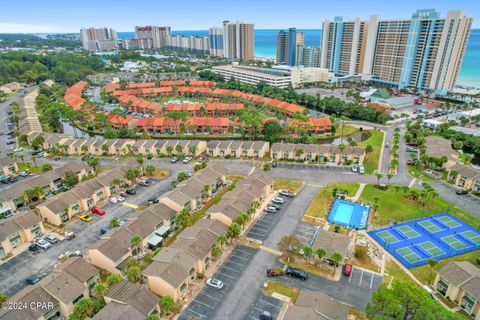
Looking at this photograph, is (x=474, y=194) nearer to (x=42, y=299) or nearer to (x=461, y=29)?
(x=42, y=299)

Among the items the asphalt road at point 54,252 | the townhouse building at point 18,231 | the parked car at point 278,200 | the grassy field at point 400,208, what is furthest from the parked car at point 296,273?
the townhouse building at point 18,231

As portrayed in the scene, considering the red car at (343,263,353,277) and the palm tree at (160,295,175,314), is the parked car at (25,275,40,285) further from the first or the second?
the red car at (343,263,353,277)

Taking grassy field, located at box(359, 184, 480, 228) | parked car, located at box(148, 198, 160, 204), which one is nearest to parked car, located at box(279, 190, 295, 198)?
grassy field, located at box(359, 184, 480, 228)

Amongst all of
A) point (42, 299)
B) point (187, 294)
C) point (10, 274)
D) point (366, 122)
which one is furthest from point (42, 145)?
point (366, 122)

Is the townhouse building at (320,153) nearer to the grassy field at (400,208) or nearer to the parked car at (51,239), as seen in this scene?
the grassy field at (400,208)

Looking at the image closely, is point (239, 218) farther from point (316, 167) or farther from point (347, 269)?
point (316, 167)
